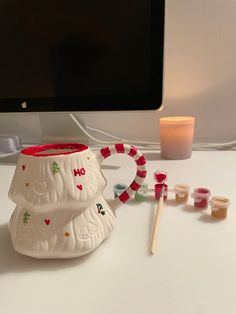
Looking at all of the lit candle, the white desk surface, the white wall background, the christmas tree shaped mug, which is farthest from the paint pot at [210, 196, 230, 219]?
the white wall background

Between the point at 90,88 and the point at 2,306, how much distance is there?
1.41ft

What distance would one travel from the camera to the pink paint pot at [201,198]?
38cm

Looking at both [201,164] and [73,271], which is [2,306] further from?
[201,164]

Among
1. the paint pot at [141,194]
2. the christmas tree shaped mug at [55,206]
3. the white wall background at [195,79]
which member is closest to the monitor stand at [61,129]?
the white wall background at [195,79]

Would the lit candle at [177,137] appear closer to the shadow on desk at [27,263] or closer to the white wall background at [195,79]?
the white wall background at [195,79]

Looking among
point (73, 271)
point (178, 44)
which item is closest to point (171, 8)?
point (178, 44)

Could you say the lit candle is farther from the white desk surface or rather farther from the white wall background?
the white desk surface

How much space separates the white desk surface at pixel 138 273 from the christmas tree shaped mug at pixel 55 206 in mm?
19

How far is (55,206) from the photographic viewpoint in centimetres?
26

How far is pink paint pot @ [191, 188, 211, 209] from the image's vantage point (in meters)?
0.38

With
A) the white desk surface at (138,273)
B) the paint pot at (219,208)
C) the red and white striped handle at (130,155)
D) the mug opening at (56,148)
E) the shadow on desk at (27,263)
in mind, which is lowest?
the white desk surface at (138,273)

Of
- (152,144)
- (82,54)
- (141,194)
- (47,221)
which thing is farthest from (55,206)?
(152,144)

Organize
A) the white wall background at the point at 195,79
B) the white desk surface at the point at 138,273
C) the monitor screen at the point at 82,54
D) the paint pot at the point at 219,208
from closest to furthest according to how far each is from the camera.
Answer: the white desk surface at the point at 138,273 → the paint pot at the point at 219,208 → the monitor screen at the point at 82,54 → the white wall background at the point at 195,79

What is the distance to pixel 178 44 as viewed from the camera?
72 centimetres
